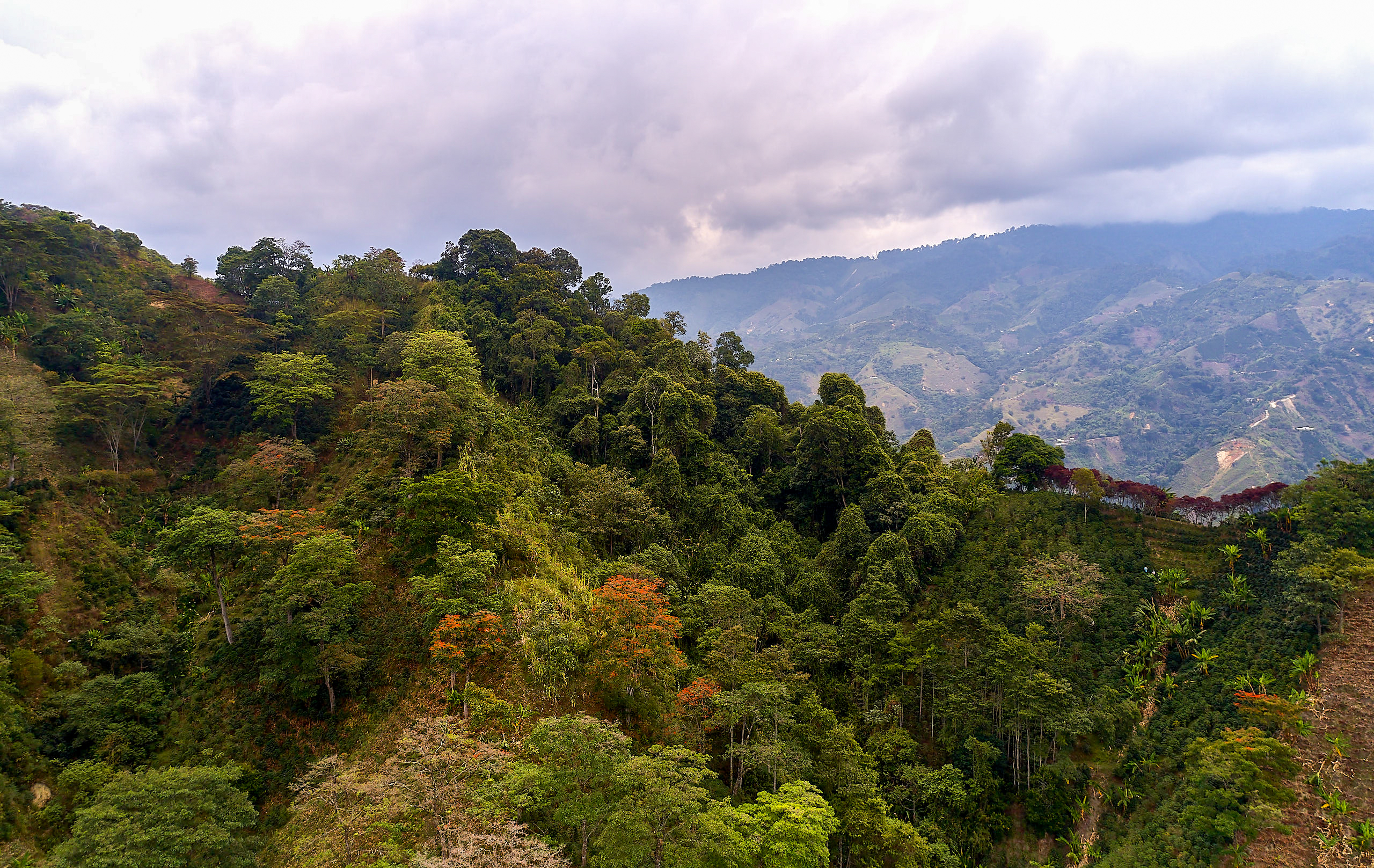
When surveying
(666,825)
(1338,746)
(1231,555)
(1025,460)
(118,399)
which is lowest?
(1338,746)

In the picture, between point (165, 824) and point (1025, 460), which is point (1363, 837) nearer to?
point (1025, 460)

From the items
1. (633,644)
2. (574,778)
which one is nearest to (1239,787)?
(633,644)

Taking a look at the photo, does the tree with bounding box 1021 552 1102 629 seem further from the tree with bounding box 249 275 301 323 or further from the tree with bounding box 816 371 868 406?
the tree with bounding box 249 275 301 323

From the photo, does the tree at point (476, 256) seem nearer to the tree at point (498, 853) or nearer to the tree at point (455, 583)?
the tree at point (455, 583)

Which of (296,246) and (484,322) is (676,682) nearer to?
(484,322)

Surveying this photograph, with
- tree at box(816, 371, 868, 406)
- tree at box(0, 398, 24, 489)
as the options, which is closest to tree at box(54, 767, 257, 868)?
tree at box(0, 398, 24, 489)

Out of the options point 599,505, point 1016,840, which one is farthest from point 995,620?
point 599,505
